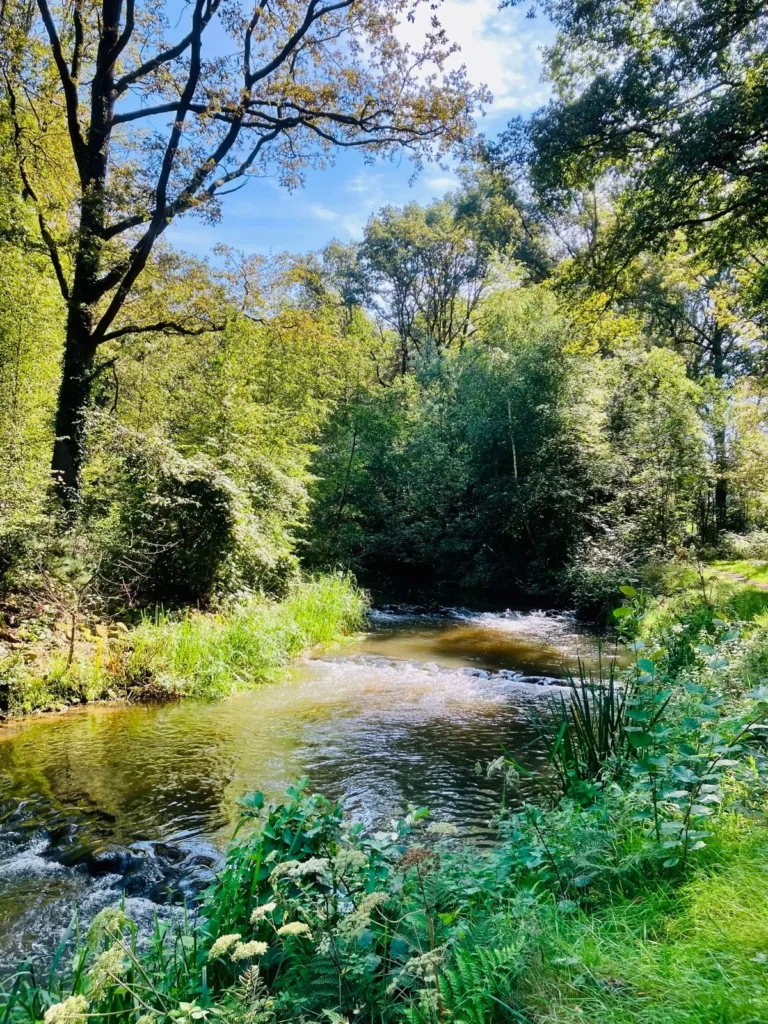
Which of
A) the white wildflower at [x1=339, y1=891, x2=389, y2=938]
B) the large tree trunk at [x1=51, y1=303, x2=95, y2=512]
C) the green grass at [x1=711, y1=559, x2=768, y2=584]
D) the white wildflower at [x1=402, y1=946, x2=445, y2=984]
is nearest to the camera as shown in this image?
the white wildflower at [x1=402, y1=946, x2=445, y2=984]

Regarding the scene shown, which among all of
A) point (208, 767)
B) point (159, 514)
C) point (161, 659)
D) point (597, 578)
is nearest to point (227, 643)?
point (161, 659)

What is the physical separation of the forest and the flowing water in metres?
0.05

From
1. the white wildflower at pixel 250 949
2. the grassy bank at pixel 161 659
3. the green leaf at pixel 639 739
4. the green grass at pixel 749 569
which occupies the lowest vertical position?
the grassy bank at pixel 161 659

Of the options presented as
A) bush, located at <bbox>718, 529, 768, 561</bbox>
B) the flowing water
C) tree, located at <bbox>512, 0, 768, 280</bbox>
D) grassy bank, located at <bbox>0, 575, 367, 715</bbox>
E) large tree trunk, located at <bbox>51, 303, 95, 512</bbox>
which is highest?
tree, located at <bbox>512, 0, 768, 280</bbox>

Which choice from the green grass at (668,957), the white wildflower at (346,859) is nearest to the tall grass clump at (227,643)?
the white wildflower at (346,859)

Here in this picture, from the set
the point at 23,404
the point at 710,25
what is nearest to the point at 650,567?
the point at 710,25

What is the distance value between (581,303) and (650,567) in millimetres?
6438

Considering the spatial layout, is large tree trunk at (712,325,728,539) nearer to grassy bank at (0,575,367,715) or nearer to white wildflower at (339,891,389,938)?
grassy bank at (0,575,367,715)

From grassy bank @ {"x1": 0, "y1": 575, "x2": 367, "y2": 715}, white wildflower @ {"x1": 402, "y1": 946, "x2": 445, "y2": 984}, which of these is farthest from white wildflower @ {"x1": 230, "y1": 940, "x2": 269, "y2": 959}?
grassy bank @ {"x1": 0, "y1": 575, "x2": 367, "y2": 715}

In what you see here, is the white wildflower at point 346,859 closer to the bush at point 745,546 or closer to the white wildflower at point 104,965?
the white wildflower at point 104,965

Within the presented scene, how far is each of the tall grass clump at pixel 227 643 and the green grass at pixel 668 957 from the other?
6680mm

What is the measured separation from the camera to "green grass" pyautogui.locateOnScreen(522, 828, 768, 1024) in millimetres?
1543

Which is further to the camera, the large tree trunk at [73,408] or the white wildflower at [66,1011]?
the large tree trunk at [73,408]

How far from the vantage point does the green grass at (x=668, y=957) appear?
5.06 feet
